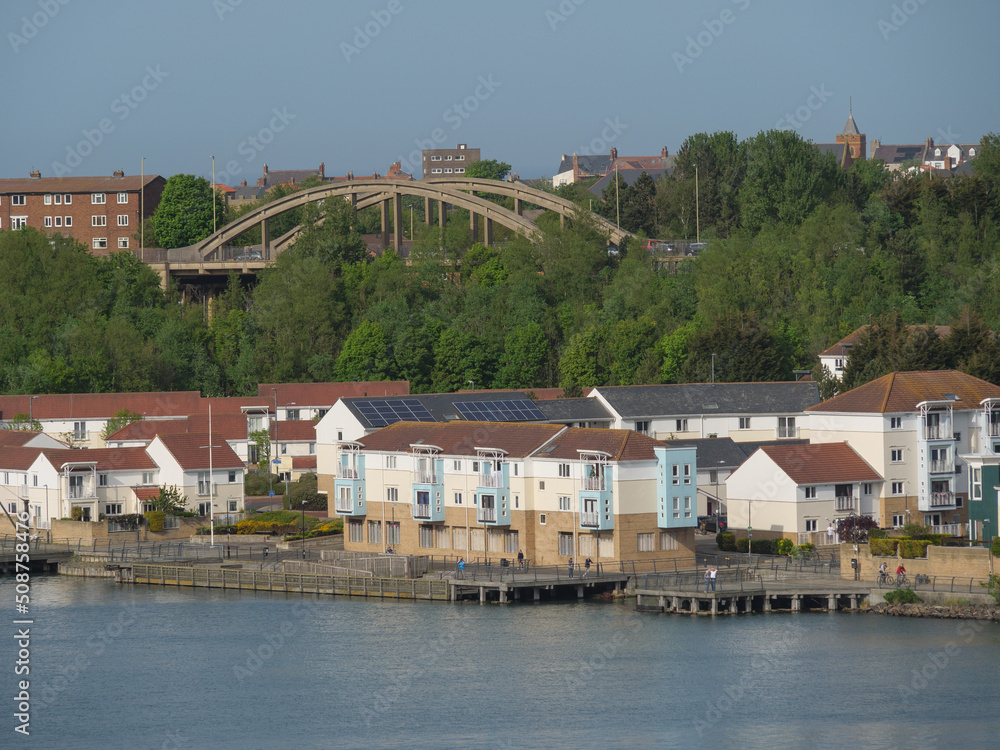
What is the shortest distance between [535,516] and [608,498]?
4271 mm

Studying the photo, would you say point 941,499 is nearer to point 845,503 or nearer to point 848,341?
point 845,503

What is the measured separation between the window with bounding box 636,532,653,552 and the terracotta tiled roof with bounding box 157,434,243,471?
25.5 m

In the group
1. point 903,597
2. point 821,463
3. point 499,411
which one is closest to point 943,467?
point 821,463

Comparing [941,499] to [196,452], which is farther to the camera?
[196,452]

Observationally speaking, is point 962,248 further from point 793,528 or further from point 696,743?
point 696,743

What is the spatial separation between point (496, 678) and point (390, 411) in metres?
31.7

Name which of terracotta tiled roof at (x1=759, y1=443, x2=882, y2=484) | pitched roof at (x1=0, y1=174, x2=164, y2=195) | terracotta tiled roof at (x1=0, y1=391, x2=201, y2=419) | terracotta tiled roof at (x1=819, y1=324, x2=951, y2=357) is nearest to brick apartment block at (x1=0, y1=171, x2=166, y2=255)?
pitched roof at (x1=0, y1=174, x2=164, y2=195)

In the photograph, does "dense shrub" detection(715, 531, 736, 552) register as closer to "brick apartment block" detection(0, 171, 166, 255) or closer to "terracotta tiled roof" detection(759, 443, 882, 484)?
"terracotta tiled roof" detection(759, 443, 882, 484)

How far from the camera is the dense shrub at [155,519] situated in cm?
8075

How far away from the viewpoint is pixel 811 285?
112062mm

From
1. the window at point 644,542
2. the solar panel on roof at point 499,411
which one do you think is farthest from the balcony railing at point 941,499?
the solar panel on roof at point 499,411

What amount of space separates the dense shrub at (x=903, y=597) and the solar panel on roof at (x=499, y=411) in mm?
26894

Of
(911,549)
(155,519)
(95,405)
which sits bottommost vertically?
(911,549)

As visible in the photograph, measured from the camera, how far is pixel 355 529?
74562 mm
